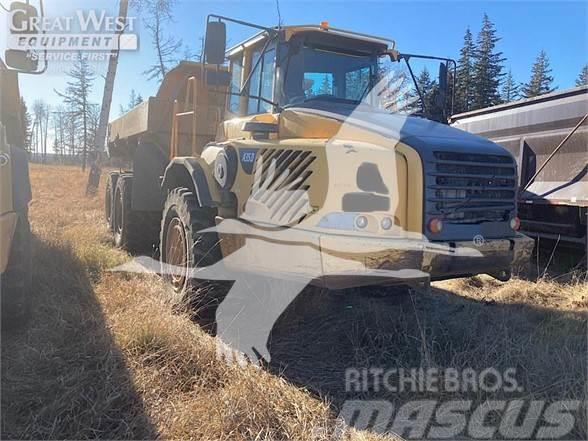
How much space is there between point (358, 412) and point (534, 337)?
6.04 feet

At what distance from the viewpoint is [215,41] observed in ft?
12.6

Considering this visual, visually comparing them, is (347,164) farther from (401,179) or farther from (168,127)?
(168,127)

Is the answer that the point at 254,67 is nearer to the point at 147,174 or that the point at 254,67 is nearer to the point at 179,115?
the point at 179,115

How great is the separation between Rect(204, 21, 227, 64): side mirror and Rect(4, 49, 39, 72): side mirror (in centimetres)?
182

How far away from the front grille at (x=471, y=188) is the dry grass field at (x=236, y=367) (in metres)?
0.98

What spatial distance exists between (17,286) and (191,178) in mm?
1775

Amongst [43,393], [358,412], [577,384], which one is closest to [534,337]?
[577,384]

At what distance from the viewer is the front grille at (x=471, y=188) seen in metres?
3.32

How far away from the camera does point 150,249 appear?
749 centimetres

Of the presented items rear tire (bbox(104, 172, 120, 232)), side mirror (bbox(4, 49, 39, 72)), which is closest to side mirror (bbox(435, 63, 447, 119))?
side mirror (bbox(4, 49, 39, 72))

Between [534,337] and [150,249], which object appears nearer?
[534,337]

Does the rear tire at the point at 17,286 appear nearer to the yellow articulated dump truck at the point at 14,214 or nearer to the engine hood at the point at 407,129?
the yellow articulated dump truck at the point at 14,214

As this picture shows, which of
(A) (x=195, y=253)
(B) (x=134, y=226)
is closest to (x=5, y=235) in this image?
(A) (x=195, y=253)

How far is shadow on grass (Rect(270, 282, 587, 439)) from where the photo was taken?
315 centimetres
